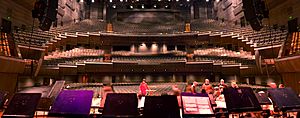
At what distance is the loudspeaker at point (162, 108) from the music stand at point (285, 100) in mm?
2410

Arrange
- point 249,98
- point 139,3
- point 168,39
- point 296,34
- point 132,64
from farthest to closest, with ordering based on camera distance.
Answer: point 139,3 < point 168,39 < point 132,64 < point 296,34 < point 249,98

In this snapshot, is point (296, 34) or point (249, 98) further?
point (296, 34)

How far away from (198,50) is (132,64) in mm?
8562

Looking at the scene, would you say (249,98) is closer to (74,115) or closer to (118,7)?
(74,115)

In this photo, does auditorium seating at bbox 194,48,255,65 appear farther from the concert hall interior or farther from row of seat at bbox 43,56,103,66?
row of seat at bbox 43,56,103,66

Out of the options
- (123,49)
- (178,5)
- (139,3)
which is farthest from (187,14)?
(123,49)

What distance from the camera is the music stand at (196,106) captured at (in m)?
3.62

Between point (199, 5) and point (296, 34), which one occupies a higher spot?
point (199, 5)

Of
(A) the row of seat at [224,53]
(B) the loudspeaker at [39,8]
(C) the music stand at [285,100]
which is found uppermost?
(B) the loudspeaker at [39,8]

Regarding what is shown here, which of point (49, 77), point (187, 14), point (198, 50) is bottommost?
point (49, 77)

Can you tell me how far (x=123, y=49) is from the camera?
2478 centimetres

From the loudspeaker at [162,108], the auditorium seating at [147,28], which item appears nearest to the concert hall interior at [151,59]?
the loudspeaker at [162,108]

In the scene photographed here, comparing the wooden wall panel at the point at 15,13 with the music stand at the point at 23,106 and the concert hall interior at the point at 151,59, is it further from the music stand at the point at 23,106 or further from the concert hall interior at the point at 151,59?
the music stand at the point at 23,106

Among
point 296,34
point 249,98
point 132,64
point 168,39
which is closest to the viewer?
point 249,98
